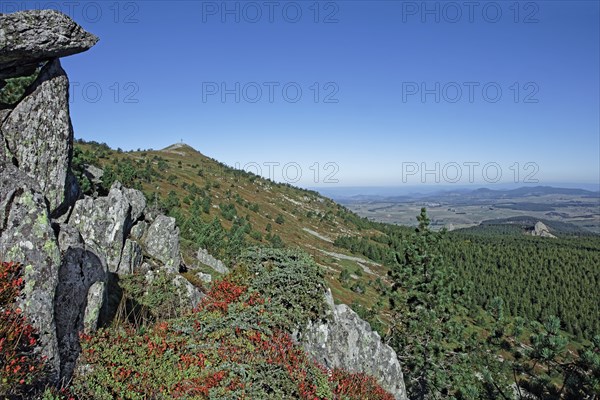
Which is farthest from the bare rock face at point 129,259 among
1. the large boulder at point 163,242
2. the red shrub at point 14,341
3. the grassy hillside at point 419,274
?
the red shrub at point 14,341

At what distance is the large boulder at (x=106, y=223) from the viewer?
607 inches

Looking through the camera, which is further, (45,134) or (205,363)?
(45,134)

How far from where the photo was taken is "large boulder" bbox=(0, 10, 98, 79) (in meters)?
9.32

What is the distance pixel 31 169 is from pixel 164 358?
6766 millimetres

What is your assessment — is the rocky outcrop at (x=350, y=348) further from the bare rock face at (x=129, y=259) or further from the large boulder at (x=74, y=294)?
the bare rock face at (x=129, y=259)

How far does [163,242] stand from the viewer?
21.3 meters

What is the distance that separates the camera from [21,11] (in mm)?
9508

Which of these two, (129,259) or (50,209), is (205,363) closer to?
(50,209)

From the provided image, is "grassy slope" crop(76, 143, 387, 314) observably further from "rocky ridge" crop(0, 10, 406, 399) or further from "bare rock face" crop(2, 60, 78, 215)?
"bare rock face" crop(2, 60, 78, 215)

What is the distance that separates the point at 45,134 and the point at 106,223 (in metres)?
6.93

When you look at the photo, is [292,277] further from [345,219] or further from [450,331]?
[345,219]

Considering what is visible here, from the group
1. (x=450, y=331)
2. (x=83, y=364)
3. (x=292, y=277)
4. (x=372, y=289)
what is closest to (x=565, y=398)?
(x=292, y=277)

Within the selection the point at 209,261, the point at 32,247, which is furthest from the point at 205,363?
the point at 209,261

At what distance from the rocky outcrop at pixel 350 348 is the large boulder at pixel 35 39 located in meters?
12.6
